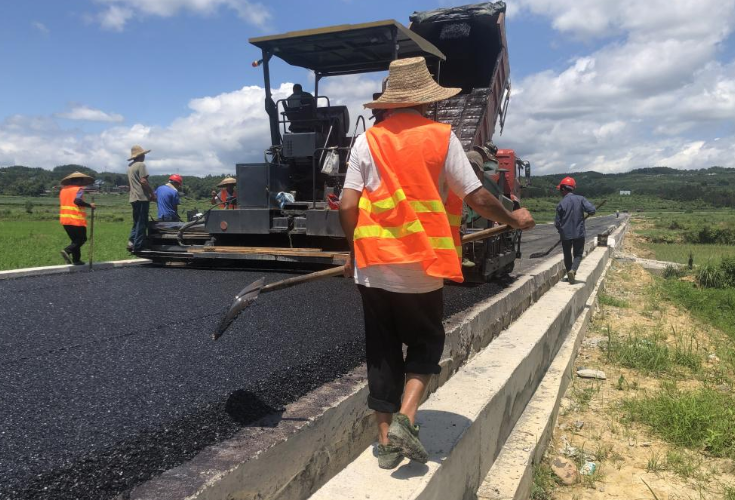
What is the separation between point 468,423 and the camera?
2.52 m

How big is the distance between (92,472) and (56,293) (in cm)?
365

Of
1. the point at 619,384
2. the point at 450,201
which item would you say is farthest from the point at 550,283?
the point at 450,201

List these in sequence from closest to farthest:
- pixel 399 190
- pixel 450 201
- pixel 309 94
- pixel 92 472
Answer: pixel 92 472
pixel 399 190
pixel 450 201
pixel 309 94

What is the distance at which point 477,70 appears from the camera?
890 cm

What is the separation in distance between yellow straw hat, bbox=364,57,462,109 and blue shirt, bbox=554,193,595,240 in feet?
21.9

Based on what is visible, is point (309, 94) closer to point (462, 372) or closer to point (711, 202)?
point (462, 372)

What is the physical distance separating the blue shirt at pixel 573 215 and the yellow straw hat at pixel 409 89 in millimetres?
6662

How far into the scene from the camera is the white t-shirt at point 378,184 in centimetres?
208

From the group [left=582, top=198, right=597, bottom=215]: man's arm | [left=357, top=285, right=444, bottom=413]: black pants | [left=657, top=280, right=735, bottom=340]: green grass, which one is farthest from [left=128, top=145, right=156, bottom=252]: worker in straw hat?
[left=657, top=280, right=735, bottom=340]: green grass

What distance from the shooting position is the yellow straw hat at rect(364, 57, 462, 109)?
2166 millimetres

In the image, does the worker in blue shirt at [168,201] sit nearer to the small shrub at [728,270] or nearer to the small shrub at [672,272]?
the small shrub at [728,270]

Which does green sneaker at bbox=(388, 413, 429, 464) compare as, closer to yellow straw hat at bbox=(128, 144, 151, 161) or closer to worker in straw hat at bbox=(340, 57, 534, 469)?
worker in straw hat at bbox=(340, 57, 534, 469)

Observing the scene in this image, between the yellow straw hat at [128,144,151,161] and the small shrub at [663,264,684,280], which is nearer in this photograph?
the yellow straw hat at [128,144,151,161]

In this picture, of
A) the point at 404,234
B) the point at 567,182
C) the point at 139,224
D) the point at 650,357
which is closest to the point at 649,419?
the point at 650,357
